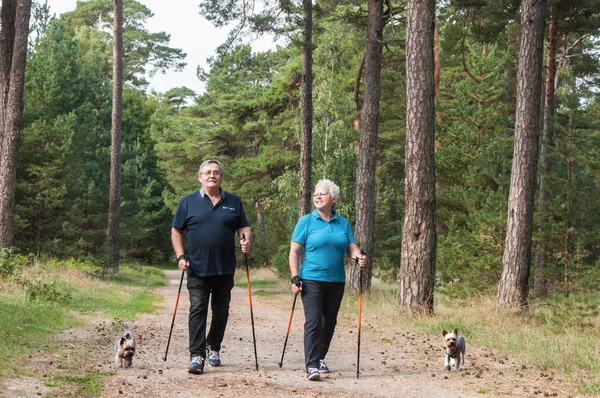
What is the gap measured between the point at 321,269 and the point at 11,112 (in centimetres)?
1064

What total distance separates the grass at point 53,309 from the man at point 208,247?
118 cm

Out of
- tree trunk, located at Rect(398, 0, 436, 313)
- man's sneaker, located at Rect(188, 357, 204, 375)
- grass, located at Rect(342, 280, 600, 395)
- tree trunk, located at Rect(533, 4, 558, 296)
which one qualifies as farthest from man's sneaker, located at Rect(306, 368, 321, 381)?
tree trunk, located at Rect(533, 4, 558, 296)

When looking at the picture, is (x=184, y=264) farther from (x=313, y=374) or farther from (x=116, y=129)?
(x=116, y=129)

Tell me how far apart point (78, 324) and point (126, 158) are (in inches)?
1071

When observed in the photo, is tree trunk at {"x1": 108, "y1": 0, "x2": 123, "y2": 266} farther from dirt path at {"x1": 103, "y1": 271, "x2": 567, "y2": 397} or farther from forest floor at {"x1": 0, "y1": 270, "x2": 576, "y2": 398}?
dirt path at {"x1": 103, "y1": 271, "x2": 567, "y2": 397}

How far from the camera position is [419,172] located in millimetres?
13070

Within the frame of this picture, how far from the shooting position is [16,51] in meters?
15.8

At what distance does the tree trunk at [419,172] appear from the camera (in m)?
A: 12.9

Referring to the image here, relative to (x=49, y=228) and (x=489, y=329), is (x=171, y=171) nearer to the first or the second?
(x=49, y=228)

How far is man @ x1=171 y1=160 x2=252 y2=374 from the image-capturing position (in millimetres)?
7852

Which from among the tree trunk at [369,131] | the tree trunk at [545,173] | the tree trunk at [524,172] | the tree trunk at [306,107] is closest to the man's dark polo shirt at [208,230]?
the tree trunk at [524,172]

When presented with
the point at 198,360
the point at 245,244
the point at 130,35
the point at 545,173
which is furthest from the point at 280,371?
the point at 130,35

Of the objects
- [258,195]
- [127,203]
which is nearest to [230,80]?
[258,195]

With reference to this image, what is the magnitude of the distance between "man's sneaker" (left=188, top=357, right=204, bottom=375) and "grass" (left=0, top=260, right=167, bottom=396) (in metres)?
0.89
